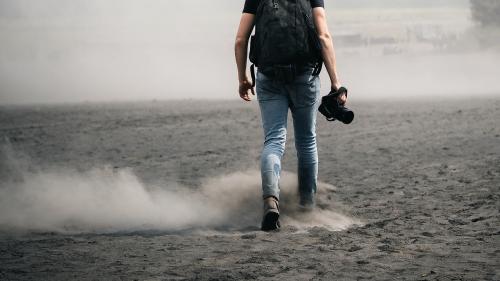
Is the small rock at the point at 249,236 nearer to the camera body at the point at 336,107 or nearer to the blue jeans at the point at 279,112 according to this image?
the blue jeans at the point at 279,112

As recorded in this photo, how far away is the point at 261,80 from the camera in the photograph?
18.9 feet

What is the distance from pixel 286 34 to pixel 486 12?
1696 inches

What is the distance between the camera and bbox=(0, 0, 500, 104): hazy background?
86.0ft

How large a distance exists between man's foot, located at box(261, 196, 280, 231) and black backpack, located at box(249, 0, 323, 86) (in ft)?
2.82

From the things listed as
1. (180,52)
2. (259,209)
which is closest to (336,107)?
(259,209)

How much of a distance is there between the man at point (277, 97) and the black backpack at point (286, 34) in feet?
0.08

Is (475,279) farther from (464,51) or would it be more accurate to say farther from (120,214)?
(464,51)

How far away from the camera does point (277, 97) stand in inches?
227

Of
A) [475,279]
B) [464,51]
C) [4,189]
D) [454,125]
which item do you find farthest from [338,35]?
[475,279]

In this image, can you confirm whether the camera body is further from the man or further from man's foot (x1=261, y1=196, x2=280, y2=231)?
man's foot (x1=261, y1=196, x2=280, y2=231)

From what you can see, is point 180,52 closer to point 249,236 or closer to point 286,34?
point 286,34

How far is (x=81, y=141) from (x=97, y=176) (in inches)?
159

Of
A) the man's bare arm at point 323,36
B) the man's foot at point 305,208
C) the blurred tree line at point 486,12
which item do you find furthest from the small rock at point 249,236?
the blurred tree line at point 486,12

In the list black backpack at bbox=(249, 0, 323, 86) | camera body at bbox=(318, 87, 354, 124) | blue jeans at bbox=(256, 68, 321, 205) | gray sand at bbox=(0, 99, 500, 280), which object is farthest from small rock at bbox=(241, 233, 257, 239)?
black backpack at bbox=(249, 0, 323, 86)
